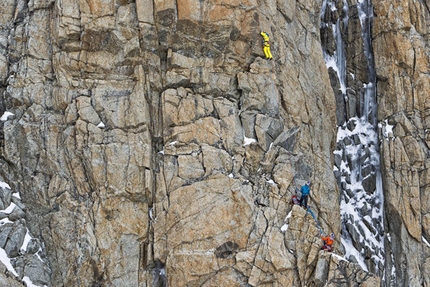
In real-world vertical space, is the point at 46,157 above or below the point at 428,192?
above

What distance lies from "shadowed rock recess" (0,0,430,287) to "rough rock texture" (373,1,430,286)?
16 centimetres

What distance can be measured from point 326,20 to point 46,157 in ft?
73.3

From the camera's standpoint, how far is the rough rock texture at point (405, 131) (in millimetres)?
38219

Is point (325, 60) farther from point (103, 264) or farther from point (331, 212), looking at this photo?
point (103, 264)

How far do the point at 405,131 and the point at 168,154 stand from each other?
53.3ft

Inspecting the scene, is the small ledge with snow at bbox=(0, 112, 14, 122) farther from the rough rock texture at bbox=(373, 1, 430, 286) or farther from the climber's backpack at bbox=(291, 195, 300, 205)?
the rough rock texture at bbox=(373, 1, 430, 286)

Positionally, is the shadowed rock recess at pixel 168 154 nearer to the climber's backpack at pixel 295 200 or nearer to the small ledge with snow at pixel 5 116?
the small ledge with snow at pixel 5 116

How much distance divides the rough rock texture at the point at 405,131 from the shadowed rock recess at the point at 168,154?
163 mm

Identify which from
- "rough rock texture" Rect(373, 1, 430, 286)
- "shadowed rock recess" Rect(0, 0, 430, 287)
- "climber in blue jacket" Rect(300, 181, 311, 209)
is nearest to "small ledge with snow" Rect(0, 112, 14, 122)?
"shadowed rock recess" Rect(0, 0, 430, 287)

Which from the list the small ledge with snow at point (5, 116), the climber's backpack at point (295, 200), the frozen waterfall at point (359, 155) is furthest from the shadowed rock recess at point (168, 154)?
the frozen waterfall at point (359, 155)

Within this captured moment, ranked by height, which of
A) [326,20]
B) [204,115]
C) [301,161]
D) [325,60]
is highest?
[326,20]

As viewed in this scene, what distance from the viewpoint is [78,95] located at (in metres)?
34.3

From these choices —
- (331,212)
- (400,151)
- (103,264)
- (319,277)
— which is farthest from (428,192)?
(103,264)

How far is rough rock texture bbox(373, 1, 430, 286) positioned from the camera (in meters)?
38.2
